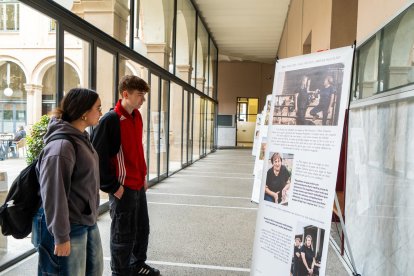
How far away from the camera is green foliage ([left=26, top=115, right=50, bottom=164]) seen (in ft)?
11.2

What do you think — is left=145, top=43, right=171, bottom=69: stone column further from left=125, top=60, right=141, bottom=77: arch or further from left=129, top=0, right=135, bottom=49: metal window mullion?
left=129, top=0, right=135, bottom=49: metal window mullion

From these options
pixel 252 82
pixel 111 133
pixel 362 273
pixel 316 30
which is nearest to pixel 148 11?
pixel 316 30

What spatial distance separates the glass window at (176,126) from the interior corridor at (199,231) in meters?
2.60

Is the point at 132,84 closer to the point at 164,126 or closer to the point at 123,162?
the point at 123,162

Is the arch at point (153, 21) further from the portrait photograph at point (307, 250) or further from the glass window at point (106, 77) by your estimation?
the portrait photograph at point (307, 250)

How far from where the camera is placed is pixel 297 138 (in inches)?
93.8

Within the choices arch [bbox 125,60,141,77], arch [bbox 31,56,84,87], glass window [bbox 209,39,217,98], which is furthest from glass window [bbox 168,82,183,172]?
arch [bbox 31,56,84,87]

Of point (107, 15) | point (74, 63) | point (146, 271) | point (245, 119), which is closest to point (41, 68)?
point (74, 63)

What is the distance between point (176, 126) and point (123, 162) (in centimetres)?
794

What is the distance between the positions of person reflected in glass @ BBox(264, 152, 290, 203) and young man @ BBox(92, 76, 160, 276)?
909 mm

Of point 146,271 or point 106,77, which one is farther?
point 106,77

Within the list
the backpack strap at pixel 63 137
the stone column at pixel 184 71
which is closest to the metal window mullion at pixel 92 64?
the backpack strap at pixel 63 137

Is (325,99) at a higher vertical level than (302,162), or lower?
higher

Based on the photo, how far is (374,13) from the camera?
10.3 feet
